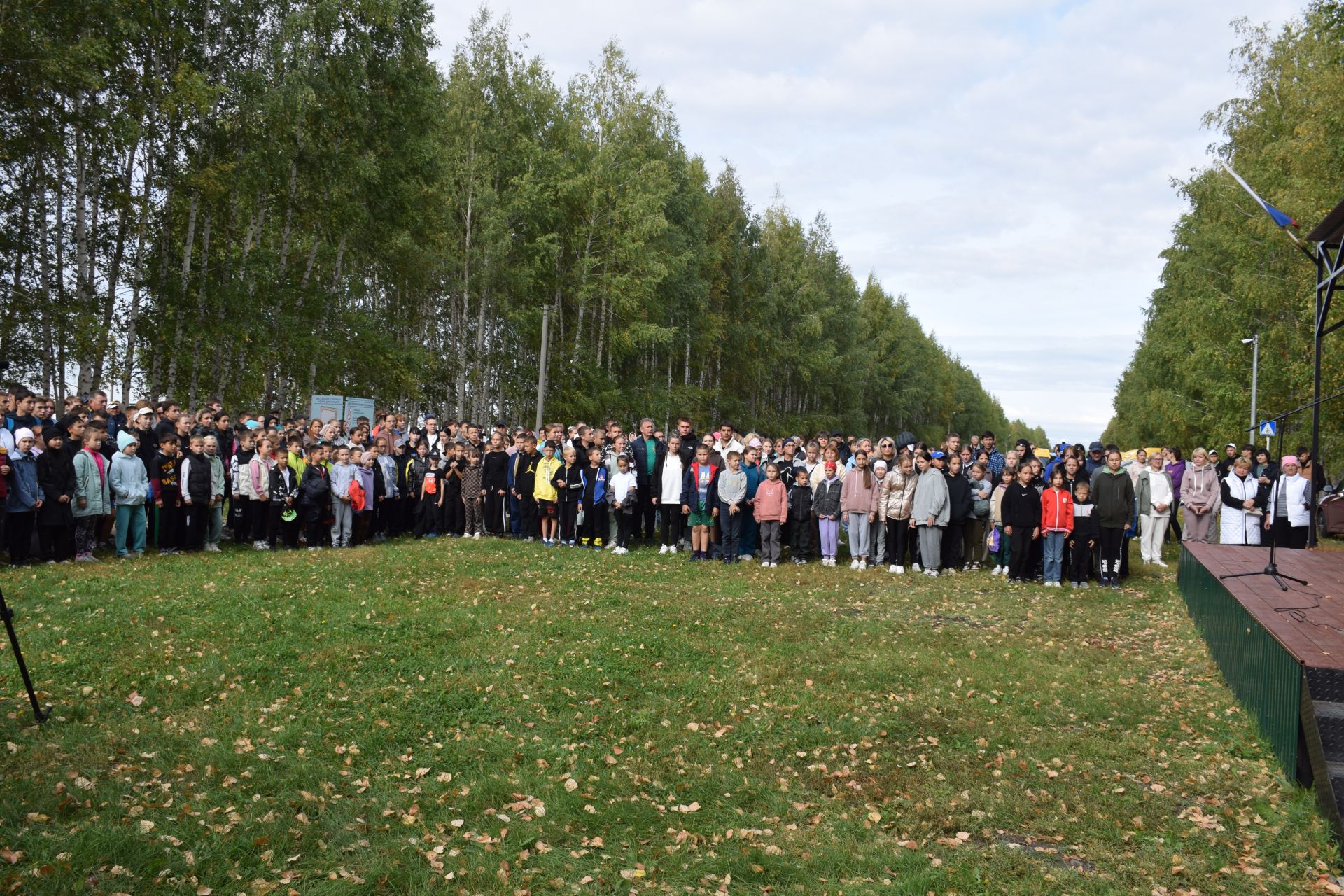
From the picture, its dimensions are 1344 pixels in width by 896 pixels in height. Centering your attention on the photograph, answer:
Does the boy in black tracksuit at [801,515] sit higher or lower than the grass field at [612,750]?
higher

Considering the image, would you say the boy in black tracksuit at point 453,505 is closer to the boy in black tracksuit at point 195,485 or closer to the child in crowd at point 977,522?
the boy in black tracksuit at point 195,485

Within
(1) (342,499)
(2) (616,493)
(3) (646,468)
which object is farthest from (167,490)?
(3) (646,468)

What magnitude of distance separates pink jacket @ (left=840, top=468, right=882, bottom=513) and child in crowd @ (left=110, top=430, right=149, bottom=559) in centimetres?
1023

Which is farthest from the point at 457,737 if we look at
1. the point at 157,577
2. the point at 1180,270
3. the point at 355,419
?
the point at 1180,270

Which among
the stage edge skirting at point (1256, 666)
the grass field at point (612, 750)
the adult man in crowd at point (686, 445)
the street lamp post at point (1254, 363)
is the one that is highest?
the street lamp post at point (1254, 363)

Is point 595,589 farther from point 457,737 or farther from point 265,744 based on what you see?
point 265,744

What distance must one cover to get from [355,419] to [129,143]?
7.00 metres

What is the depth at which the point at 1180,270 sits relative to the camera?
113ft

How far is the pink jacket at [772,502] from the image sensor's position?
14.3 m

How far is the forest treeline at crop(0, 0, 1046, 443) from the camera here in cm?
1858

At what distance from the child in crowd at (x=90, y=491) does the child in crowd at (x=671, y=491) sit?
811 cm

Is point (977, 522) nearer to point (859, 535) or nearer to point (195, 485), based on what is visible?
point (859, 535)

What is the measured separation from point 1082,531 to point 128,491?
13.6 m

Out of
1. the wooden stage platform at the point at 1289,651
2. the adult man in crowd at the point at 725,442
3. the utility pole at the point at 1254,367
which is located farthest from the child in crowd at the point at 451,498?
the utility pole at the point at 1254,367
